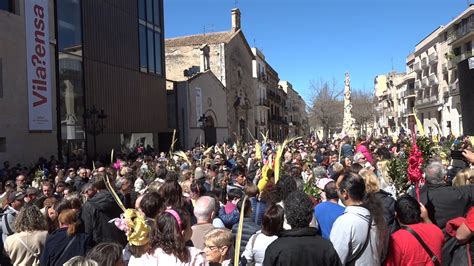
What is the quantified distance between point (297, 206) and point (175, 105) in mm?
31102

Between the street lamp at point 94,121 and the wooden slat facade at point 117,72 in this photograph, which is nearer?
the street lamp at point 94,121

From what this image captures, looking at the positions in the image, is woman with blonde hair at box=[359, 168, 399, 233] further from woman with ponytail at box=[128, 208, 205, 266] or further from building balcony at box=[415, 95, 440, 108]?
building balcony at box=[415, 95, 440, 108]

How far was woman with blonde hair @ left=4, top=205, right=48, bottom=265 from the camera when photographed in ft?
15.3

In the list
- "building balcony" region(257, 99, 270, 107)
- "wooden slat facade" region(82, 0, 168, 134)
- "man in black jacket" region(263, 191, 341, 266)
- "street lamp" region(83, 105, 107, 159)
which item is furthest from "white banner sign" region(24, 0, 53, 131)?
"building balcony" region(257, 99, 270, 107)

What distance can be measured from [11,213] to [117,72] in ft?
65.2

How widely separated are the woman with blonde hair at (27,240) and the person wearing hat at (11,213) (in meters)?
1.00

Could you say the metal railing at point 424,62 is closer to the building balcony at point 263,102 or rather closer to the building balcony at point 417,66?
the building balcony at point 417,66

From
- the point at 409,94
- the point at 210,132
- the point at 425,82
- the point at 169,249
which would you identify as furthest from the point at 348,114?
the point at 409,94

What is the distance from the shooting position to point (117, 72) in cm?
2519

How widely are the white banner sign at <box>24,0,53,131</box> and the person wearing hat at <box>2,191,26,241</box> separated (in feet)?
39.4

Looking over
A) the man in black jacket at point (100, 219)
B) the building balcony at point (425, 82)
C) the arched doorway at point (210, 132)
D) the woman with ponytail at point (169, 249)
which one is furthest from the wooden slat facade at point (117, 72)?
the building balcony at point (425, 82)

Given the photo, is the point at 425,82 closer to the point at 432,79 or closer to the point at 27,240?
the point at 432,79

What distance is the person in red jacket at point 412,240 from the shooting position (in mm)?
3754

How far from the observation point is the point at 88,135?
2228cm
